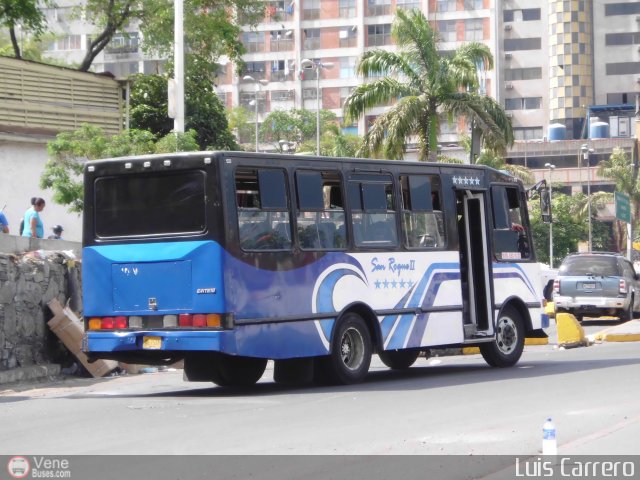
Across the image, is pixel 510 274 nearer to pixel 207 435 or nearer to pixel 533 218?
pixel 207 435

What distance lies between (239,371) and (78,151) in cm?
1372

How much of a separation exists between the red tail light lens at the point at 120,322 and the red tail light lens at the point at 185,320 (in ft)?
2.66

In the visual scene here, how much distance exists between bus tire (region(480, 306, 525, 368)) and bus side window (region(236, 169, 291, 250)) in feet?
14.8

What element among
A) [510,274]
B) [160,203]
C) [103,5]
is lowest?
[510,274]

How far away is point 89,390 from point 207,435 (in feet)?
20.1

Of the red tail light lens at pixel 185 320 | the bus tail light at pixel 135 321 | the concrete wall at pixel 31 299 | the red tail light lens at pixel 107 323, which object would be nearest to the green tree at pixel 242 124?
the concrete wall at pixel 31 299

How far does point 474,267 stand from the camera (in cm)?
1808

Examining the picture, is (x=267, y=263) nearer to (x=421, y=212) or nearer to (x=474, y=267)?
(x=421, y=212)

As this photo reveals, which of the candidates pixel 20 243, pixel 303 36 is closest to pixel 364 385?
pixel 20 243

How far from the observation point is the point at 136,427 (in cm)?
1144

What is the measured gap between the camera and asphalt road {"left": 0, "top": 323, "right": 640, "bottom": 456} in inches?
392

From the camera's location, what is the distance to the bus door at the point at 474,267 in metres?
18.0

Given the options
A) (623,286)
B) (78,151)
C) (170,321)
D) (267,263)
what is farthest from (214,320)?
(623,286)

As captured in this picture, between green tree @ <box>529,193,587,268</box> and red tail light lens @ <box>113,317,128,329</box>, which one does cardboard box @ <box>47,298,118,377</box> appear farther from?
green tree @ <box>529,193,587,268</box>
